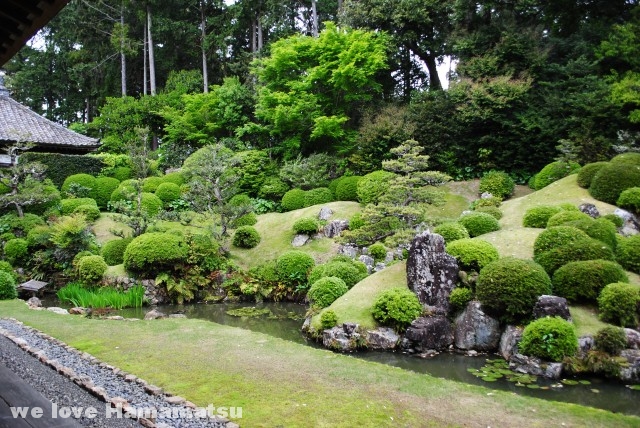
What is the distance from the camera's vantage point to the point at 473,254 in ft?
29.8

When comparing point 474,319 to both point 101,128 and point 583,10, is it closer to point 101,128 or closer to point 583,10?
point 583,10

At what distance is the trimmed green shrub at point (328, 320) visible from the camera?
877 cm

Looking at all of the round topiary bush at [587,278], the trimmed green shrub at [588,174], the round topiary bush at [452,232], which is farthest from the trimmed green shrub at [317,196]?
the round topiary bush at [587,278]

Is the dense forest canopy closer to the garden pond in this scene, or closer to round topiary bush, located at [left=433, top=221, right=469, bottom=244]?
round topiary bush, located at [left=433, top=221, right=469, bottom=244]

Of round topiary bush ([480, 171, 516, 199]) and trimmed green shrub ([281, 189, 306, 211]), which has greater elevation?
round topiary bush ([480, 171, 516, 199])

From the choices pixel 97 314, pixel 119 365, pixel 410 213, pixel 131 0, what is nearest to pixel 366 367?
pixel 119 365

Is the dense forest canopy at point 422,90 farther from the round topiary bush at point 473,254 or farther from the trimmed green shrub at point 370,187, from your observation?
the round topiary bush at point 473,254

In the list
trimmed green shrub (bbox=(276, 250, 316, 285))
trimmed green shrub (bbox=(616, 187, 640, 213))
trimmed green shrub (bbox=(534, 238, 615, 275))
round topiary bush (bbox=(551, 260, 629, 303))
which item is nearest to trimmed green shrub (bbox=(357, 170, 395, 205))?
trimmed green shrub (bbox=(276, 250, 316, 285))

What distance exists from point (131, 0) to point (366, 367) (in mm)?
29880

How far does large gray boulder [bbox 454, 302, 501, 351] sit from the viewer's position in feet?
26.7

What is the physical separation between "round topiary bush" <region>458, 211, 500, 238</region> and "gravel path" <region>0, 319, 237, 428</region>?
8.64 metres

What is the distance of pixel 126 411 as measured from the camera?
4.39 metres

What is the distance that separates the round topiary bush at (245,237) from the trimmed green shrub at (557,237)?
9244mm

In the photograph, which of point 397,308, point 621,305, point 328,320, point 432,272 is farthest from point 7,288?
point 621,305
